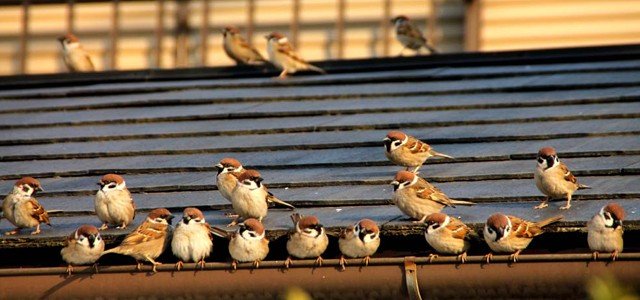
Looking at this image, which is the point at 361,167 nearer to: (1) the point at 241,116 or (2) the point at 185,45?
(1) the point at 241,116

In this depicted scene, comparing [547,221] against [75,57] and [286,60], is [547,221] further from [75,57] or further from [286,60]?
[75,57]

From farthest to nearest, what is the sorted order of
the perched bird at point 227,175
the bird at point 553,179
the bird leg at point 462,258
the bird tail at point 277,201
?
1. the perched bird at point 227,175
2. the bird tail at point 277,201
3. the bird at point 553,179
4. the bird leg at point 462,258

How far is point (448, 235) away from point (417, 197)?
21.0 inches

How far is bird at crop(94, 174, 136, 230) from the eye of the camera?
281 inches

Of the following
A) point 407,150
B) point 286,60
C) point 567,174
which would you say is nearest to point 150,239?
point 407,150

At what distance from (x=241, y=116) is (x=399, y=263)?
10.2ft

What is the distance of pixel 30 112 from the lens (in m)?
10.0

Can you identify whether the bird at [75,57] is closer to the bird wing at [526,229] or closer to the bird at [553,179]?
the bird at [553,179]

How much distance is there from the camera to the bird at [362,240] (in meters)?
6.41

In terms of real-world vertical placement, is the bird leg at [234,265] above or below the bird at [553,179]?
below

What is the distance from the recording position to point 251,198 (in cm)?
714

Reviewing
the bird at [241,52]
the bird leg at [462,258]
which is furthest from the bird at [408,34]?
the bird leg at [462,258]

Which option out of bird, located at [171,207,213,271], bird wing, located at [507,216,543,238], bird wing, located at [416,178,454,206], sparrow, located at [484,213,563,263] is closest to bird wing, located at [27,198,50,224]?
A: bird, located at [171,207,213,271]

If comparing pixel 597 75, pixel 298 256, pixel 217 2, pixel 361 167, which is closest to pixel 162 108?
pixel 361 167
